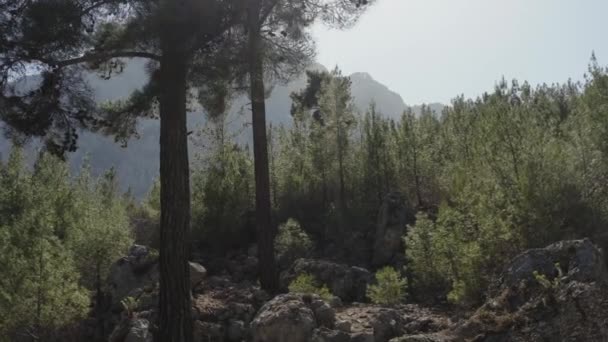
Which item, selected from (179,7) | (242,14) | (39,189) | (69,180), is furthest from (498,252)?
(69,180)

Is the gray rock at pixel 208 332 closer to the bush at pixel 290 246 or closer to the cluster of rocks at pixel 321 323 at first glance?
the cluster of rocks at pixel 321 323

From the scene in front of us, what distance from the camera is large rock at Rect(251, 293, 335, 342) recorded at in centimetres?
770

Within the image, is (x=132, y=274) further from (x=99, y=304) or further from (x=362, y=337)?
(x=362, y=337)

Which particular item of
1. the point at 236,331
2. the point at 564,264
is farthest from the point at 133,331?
the point at 564,264

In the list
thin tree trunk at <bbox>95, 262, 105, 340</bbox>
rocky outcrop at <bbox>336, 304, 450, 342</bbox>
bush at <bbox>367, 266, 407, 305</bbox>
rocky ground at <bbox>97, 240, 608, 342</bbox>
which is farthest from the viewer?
thin tree trunk at <bbox>95, 262, 105, 340</bbox>

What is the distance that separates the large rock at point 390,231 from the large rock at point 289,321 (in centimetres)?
Answer: 955

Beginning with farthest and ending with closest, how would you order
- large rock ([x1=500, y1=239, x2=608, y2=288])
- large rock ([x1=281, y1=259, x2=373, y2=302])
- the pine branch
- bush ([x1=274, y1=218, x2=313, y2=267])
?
bush ([x1=274, y1=218, x2=313, y2=267]) < large rock ([x1=281, y1=259, x2=373, y2=302]) < the pine branch < large rock ([x1=500, y1=239, x2=608, y2=288])

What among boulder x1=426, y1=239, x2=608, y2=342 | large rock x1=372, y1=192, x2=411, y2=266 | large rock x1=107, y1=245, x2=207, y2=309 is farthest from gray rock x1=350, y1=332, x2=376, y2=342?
large rock x1=372, y1=192, x2=411, y2=266

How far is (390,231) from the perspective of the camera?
18438mm

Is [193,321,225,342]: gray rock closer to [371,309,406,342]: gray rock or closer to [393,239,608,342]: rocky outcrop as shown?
[371,309,406,342]: gray rock

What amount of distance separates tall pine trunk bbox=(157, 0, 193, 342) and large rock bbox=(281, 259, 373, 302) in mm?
5391

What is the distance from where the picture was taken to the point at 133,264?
1436cm

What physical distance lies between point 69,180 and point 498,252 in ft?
79.2

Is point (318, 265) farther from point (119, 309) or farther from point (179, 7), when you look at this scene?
point (179, 7)
